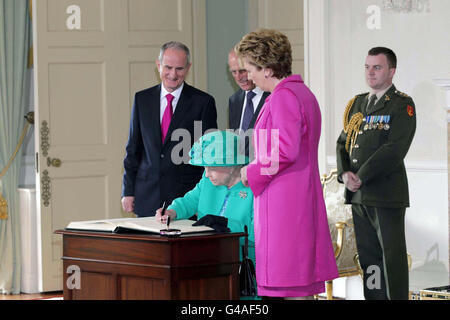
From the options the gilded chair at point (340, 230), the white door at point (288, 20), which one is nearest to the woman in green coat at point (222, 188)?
the gilded chair at point (340, 230)

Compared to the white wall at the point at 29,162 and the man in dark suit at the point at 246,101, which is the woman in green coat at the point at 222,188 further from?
the white wall at the point at 29,162

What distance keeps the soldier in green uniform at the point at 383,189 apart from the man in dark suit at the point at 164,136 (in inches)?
38.6

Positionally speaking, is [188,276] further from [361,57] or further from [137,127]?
[361,57]

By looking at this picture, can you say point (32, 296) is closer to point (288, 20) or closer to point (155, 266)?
point (288, 20)

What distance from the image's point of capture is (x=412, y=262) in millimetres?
6027

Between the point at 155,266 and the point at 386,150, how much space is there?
2.19 m

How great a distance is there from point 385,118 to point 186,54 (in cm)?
126

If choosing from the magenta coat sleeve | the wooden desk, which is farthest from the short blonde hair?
the wooden desk

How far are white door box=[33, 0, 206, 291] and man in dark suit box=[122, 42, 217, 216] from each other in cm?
199

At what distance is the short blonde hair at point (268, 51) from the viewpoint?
371 cm

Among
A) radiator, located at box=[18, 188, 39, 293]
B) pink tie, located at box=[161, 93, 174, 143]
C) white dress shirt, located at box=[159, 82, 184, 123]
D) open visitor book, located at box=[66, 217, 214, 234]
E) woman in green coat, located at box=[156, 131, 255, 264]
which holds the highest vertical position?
white dress shirt, located at box=[159, 82, 184, 123]

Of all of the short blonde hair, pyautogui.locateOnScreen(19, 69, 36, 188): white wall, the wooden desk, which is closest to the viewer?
the wooden desk

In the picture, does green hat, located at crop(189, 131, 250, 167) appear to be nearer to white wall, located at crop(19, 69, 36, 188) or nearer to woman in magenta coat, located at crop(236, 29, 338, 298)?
woman in magenta coat, located at crop(236, 29, 338, 298)

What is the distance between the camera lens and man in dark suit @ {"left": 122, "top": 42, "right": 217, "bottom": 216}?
507 centimetres
